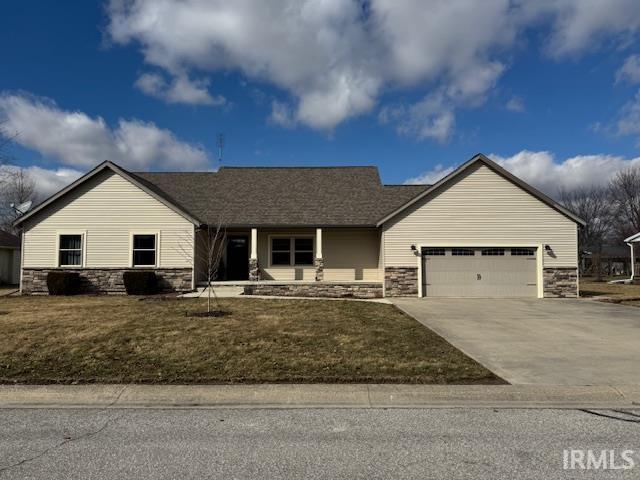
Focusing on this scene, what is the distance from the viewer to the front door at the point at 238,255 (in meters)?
22.5

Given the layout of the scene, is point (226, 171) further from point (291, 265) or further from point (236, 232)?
point (291, 265)

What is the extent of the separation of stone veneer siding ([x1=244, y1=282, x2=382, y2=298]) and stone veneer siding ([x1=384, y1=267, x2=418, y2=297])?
0.48m

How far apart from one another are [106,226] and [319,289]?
31.7 feet

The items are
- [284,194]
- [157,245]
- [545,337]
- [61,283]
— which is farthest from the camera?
[284,194]

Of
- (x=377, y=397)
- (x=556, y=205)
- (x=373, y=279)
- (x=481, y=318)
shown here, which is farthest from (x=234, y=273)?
(x=377, y=397)

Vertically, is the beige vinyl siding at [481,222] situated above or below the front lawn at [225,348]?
above

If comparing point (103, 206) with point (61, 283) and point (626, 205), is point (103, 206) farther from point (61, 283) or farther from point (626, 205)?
point (626, 205)

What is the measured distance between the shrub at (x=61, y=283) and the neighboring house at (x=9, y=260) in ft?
41.7

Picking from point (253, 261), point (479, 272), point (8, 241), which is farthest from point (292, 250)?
point (8, 241)

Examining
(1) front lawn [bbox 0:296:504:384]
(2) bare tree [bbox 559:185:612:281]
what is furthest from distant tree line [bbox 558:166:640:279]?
(1) front lawn [bbox 0:296:504:384]

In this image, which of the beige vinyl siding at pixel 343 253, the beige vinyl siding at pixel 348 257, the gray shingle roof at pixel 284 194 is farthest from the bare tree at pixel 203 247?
the beige vinyl siding at pixel 348 257

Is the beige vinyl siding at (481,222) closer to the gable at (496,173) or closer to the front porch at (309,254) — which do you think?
the gable at (496,173)

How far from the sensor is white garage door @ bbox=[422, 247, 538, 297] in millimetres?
19359

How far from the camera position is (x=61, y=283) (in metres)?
18.7
